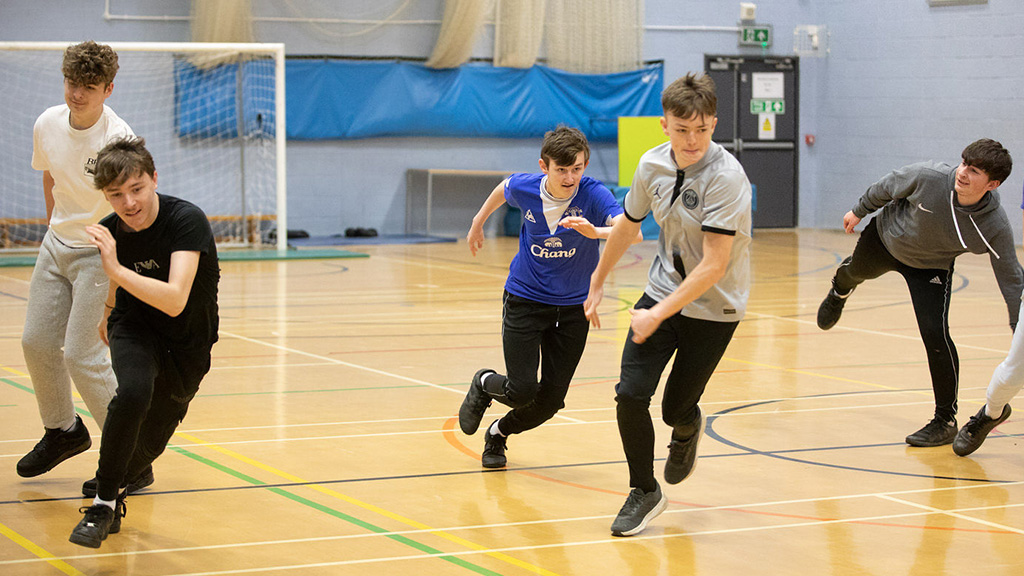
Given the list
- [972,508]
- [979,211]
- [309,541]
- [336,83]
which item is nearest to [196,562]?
[309,541]

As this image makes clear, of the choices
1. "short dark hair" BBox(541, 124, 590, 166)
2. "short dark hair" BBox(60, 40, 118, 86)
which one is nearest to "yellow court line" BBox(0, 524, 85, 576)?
"short dark hair" BBox(60, 40, 118, 86)

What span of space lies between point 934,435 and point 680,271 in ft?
7.11

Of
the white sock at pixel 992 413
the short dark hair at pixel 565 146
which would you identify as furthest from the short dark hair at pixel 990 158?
the short dark hair at pixel 565 146

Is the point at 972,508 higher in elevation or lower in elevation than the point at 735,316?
lower

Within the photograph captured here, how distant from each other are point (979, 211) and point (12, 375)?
17.9 feet

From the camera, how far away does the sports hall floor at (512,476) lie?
12.8 feet

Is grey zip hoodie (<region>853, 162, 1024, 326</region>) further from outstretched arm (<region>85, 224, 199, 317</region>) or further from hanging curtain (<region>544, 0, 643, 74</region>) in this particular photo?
hanging curtain (<region>544, 0, 643, 74</region>)

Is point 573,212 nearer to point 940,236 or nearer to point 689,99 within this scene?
point 689,99

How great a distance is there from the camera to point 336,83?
701 inches

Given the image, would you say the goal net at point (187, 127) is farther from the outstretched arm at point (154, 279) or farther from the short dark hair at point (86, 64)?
the outstretched arm at point (154, 279)

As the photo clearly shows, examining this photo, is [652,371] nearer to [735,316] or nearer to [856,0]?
[735,316]

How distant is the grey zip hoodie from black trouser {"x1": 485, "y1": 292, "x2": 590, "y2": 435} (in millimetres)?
1729

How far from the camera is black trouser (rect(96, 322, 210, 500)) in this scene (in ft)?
12.6

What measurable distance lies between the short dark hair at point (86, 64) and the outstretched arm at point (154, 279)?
867 mm
